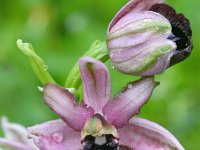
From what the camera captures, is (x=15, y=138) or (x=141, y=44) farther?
(x=15, y=138)

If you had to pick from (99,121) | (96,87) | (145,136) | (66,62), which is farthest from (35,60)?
(66,62)

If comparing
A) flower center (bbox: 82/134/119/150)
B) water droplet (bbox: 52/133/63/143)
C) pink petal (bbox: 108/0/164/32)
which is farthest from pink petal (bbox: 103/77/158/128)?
pink petal (bbox: 108/0/164/32)

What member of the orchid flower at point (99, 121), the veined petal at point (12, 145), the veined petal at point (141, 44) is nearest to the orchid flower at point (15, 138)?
the veined petal at point (12, 145)

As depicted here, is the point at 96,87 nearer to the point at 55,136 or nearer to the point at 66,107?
the point at 66,107

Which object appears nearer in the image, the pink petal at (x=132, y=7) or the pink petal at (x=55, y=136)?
the pink petal at (x=55, y=136)

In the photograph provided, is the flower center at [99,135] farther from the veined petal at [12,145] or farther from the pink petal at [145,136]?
the veined petal at [12,145]

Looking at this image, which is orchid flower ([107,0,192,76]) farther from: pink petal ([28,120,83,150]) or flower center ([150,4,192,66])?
pink petal ([28,120,83,150])
